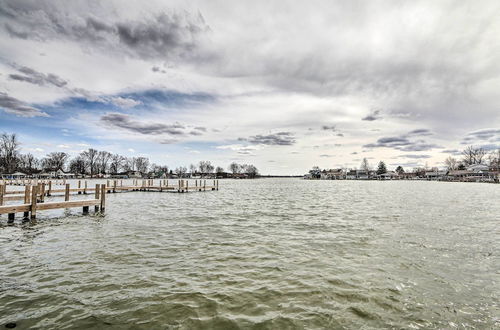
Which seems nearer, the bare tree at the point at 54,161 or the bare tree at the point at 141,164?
the bare tree at the point at 54,161

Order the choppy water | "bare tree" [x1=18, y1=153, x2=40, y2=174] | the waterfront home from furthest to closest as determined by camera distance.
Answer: the waterfront home < "bare tree" [x1=18, y1=153, x2=40, y2=174] < the choppy water

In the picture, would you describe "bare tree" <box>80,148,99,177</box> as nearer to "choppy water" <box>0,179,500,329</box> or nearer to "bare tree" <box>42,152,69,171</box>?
"bare tree" <box>42,152,69,171</box>

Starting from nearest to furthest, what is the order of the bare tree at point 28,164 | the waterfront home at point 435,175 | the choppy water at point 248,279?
the choppy water at point 248,279 → the bare tree at point 28,164 → the waterfront home at point 435,175

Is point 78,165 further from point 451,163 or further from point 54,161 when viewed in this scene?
point 451,163

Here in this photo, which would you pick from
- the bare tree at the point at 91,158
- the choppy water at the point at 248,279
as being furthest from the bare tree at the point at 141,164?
the choppy water at the point at 248,279

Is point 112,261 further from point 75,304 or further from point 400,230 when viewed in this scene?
point 400,230

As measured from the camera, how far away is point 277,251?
10.4 metres

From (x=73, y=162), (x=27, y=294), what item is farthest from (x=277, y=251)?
(x=73, y=162)

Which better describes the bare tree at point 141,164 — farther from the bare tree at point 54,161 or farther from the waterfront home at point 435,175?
the waterfront home at point 435,175

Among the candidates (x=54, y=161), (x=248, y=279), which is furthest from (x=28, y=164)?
(x=248, y=279)

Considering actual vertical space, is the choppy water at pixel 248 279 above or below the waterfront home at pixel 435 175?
below

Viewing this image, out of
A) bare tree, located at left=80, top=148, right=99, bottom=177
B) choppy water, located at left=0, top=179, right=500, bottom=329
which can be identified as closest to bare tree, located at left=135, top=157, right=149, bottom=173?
bare tree, located at left=80, top=148, right=99, bottom=177

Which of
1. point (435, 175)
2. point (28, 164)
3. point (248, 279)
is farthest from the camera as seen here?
point (435, 175)

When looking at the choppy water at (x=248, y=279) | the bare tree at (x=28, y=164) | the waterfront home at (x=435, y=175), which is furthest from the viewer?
the waterfront home at (x=435, y=175)
